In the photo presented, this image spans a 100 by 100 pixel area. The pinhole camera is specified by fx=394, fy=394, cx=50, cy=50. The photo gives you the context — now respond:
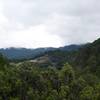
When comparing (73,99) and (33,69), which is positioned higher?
(33,69)

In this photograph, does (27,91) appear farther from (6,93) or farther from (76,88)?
(76,88)

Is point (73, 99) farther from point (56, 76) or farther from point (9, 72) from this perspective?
point (9, 72)

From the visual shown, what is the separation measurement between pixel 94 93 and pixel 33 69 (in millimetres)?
14829

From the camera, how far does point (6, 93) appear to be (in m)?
88.3

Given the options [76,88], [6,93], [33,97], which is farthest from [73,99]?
[6,93]

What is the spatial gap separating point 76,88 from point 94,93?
422 centimetres

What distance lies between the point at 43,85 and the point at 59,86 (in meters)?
3.75

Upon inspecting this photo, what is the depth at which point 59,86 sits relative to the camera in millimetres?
89688

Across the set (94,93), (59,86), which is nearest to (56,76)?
(59,86)

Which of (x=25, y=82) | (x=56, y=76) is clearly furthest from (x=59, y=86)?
(x=25, y=82)

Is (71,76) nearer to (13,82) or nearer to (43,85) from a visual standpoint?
(43,85)

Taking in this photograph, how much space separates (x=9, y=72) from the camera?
90.8 metres

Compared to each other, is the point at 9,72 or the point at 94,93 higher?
the point at 9,72

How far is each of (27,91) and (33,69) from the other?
16.8ft
